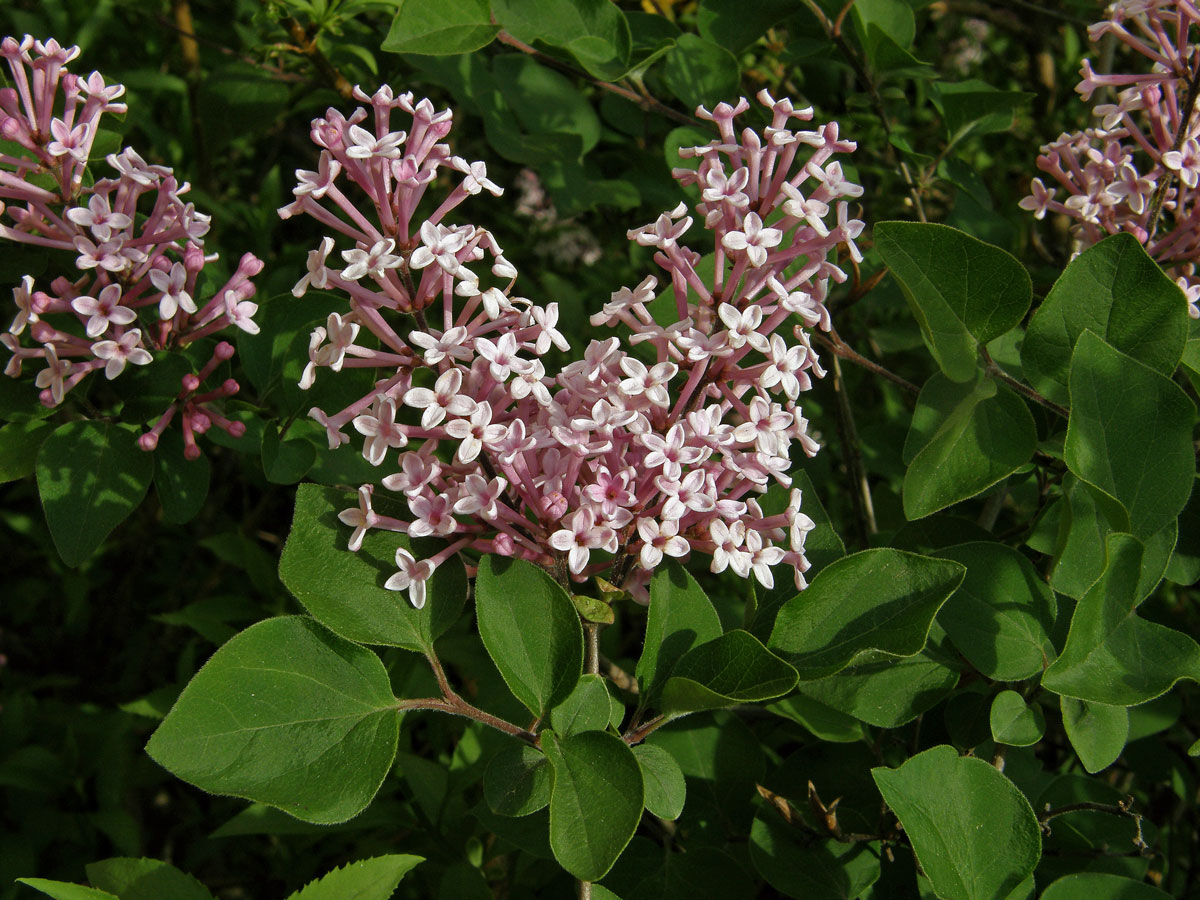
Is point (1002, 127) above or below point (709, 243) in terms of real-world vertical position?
above

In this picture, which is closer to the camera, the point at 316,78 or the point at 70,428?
the point at 70,428

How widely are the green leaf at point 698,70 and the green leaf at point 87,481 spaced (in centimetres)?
117

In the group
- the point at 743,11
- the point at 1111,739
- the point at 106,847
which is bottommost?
the point at 106,847

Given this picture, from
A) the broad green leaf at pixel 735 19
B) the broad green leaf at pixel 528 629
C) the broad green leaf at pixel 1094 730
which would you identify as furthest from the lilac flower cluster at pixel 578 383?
the broad green leaf at pixel 735 19

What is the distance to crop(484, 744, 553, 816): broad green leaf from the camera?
122 centimetres

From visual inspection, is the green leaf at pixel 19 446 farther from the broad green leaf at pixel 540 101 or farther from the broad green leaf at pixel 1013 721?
the broad green leaf at pixel 1013 721

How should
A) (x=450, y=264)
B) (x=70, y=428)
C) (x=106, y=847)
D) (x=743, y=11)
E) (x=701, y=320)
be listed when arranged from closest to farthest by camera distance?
(x=450, y=264), (x=701, y=320), (x=70, y=428), (x=743, y=11), (x=106, y=847)

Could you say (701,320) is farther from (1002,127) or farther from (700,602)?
Answer: (1002,127)

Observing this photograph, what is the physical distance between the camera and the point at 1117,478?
1.26 meters

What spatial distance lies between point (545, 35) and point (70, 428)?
1.05 metres

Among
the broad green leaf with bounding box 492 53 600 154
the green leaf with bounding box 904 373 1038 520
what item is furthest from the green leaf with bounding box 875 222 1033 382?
the broad green leaf with bounding box 492 53 600 154

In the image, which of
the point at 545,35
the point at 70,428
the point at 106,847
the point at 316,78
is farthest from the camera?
the point at 106,847

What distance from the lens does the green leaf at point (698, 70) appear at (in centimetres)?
194

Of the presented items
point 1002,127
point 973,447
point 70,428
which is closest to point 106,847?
point 70,428
